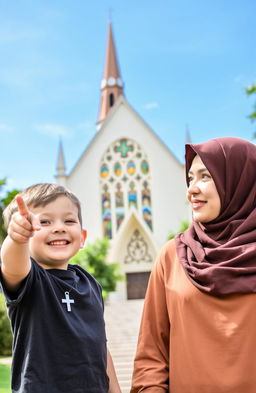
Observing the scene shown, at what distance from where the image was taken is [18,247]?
1.46 meters

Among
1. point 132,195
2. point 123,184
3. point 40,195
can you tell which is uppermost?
point 123,184

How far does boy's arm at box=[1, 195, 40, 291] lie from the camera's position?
4.44 feet

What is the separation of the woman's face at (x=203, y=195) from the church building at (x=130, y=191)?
20.2m

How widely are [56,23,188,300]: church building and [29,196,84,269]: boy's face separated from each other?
20.4 metres

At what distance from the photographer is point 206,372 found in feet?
5.90

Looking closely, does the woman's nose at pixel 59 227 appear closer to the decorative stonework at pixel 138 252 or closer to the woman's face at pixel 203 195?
the woman's face at pixel 203 195

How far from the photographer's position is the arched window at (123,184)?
75.2 feet

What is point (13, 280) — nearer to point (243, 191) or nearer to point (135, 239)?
point (243, 191)

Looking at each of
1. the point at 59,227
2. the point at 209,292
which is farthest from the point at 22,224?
the point at 209,292

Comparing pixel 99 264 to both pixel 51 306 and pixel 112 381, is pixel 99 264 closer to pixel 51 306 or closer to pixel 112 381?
pixel 112 381

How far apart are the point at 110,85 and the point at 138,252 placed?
48.5 ft

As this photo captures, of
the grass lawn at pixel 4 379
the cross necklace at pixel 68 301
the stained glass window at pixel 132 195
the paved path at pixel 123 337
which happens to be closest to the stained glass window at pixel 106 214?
the stained glass window at pixel 132 195

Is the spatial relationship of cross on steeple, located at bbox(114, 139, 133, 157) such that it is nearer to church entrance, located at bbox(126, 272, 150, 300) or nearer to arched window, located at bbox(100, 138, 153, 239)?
arched window, located at bbox(100, 138, 153, 239)

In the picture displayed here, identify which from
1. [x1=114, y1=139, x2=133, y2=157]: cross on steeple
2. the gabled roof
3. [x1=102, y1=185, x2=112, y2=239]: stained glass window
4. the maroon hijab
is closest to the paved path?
the maroon hijab
